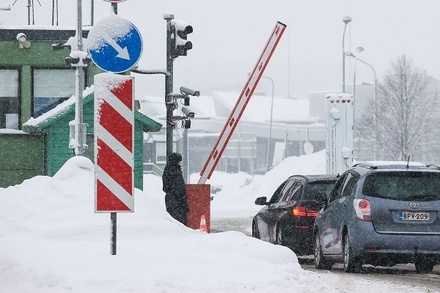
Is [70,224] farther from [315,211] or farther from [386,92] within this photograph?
[386,92]

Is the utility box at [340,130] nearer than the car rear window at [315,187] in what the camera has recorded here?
No

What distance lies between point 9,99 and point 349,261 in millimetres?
20720

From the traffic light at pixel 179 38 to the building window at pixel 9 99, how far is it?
46.3 feet

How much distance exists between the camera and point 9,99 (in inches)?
1334

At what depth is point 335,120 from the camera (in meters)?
29.0

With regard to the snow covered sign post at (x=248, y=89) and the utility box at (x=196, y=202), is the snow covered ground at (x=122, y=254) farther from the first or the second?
the utility box at (x=196, y=202)

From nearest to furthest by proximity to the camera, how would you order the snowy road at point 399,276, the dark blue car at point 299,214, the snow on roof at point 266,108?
the snowy road at point 399,276 < the dark blue car at point 299,214 < the snow on roof at point 266,108

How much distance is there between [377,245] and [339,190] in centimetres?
197

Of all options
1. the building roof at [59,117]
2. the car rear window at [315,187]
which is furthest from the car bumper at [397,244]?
the building roof at [59,117]

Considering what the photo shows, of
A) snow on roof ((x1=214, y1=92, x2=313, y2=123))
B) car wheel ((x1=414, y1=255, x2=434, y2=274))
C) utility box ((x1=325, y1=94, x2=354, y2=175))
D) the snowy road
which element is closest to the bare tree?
utility box ((x1=325, y1=94, x2=354, y2=175))

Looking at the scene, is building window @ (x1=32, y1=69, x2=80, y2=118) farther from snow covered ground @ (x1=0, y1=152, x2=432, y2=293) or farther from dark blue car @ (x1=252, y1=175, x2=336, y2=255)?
snow covered ground @ (x1=0, y1=152, x2=432, y2=293)

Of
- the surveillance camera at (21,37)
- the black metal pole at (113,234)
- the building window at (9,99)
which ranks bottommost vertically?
the black metal pole at (113,234)

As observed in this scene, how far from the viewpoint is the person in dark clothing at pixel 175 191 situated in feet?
66.4

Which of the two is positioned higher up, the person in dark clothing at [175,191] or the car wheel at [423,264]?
the person in dark clothing at [175,191]
